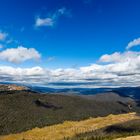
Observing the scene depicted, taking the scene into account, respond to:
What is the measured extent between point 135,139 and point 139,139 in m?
1.67

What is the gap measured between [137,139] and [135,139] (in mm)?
747

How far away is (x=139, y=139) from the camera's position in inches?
4759

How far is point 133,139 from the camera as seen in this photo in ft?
392

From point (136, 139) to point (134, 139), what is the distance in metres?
1.00

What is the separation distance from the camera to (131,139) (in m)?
119

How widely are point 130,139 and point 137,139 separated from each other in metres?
3.44

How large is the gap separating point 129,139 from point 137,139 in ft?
12.7

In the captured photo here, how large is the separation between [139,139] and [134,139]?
230cm

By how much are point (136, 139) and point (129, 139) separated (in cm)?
361

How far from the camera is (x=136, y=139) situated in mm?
120438

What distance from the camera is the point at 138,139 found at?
395 ft

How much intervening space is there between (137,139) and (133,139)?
1953mm

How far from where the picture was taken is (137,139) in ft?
395

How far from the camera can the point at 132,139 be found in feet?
392
